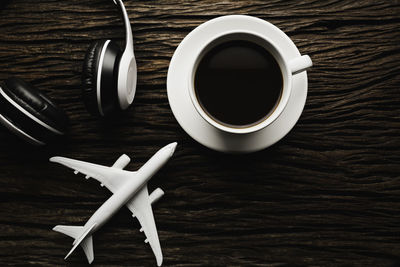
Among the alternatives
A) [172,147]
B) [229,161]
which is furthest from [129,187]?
[229,161]

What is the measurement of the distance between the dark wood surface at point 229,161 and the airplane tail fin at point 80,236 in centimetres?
2

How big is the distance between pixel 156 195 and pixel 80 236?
20cm

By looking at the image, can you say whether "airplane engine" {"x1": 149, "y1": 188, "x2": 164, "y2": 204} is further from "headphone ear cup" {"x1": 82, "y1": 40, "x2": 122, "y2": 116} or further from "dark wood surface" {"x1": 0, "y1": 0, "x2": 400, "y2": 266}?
"headphone ear cup" {"x1": 82, "y1": 40, "x2": 122, "y2": 116}

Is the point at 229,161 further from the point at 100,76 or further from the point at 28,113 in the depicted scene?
the point at 28,113

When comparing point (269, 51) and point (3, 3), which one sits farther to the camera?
point (3, 3)

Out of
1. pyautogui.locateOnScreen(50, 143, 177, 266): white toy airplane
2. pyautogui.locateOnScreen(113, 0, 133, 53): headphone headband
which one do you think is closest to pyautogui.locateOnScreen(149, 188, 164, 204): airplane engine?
pyautogui.locateOnScreen(50, 143, 177, 266): white toy airplane

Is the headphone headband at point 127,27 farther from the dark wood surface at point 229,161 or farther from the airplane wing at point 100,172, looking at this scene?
the airplane wing at point 100,172

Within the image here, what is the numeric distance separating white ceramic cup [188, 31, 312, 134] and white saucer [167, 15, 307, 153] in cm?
6

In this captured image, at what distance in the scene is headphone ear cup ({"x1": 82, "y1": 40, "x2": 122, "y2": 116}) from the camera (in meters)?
0.79

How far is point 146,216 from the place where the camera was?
0.90 m

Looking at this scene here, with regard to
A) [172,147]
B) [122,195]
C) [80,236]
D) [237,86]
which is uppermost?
[237,86]

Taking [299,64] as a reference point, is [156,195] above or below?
below

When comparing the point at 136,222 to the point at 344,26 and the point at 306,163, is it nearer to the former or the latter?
the point at 306,163

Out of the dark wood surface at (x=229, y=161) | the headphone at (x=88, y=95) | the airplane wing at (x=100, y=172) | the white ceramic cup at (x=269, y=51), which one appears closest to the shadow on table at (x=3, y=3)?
the dark wood surface at (x=229, y=161)
